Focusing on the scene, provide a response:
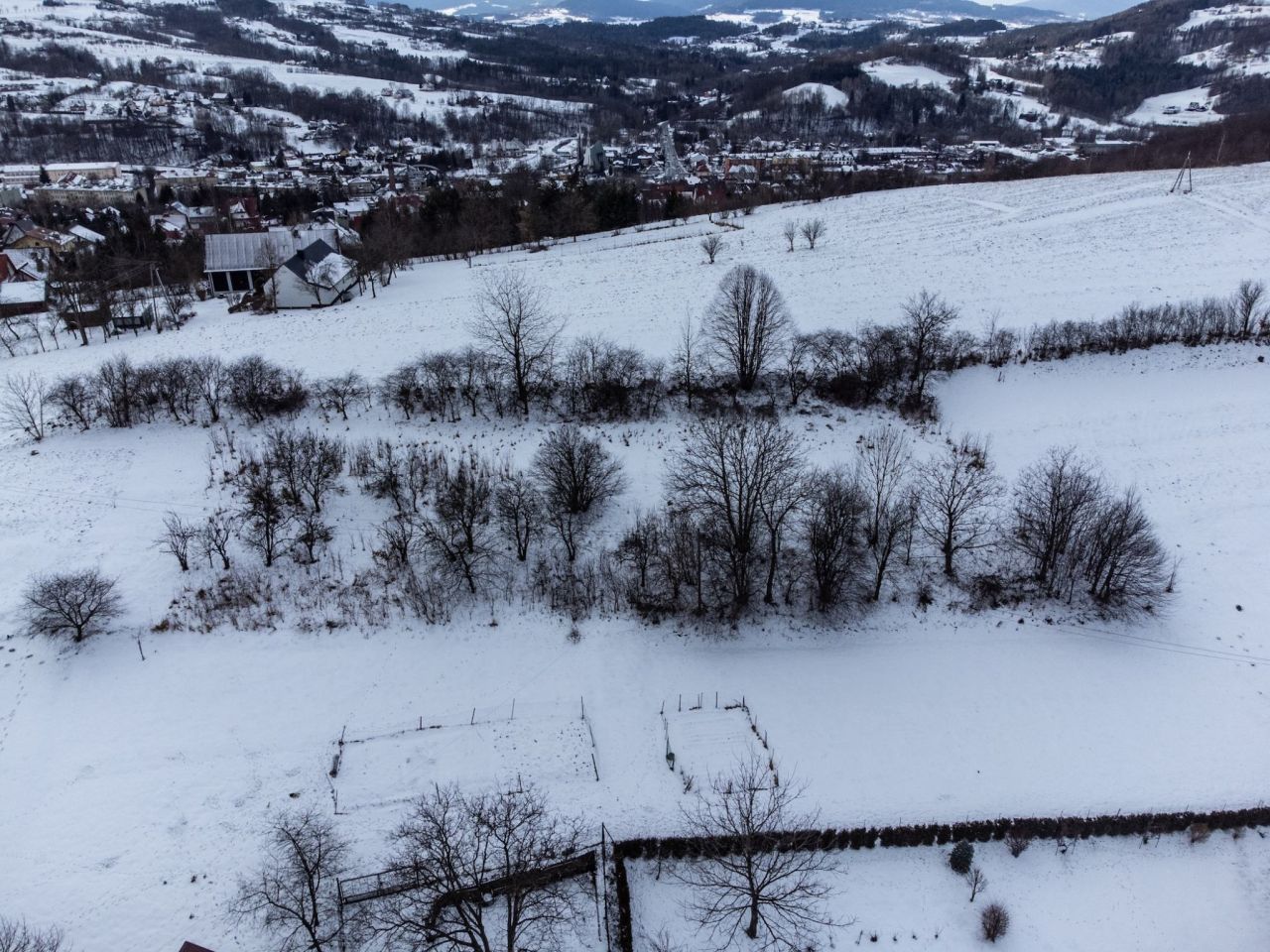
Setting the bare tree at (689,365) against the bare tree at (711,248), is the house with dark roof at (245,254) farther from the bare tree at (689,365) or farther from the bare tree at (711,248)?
the bare tree at (689,365)

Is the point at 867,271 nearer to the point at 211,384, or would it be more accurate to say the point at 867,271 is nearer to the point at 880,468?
the point at 880,468

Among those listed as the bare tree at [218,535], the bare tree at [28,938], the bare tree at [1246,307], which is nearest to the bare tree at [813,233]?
the bare tree at [1246,307]

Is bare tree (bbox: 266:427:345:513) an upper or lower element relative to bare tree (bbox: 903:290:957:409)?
lower

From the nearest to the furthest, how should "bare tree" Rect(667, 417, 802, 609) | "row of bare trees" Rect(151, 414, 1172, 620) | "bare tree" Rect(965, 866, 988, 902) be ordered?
1. "bare tree" Rect(965, 866, 988, 902)
2. "bare tree" Rect(667, 417, 802, 609)
3. "row of bare trees" Rect(151, 414, 1172, 620)

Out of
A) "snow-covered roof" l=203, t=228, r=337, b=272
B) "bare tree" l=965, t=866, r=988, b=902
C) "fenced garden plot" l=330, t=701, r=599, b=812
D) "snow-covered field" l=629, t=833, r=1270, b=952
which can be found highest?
"snow-covered roof" l=203, t=228, r=337, b=272

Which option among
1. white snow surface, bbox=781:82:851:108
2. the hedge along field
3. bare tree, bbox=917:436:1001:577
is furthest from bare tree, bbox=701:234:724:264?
white snow surface, bbox=781:82:851:108

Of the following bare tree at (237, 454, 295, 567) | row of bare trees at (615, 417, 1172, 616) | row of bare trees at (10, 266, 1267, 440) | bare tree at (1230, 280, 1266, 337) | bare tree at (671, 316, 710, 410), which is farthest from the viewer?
bare tree at (1230, 280, 1266, 337)

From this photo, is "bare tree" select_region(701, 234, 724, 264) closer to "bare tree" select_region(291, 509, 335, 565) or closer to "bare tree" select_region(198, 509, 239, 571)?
"bare tree" select_region(291, 509, 335, 565)
